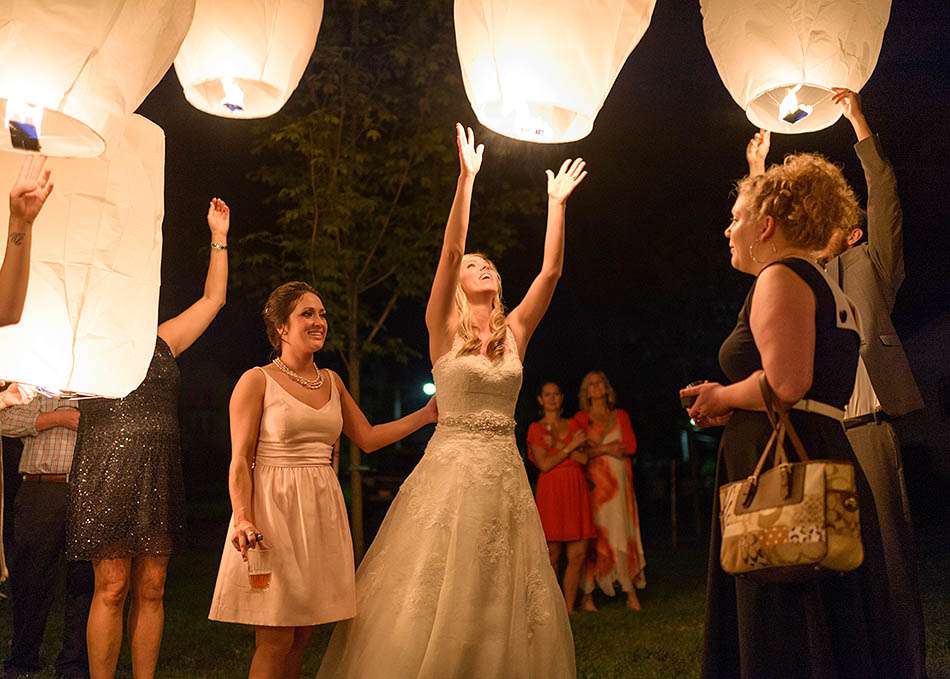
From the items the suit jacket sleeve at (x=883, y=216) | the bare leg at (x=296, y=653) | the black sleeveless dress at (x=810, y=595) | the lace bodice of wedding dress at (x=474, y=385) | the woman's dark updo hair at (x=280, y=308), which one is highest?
the suit jacket sleeve at (x=883, y=216)

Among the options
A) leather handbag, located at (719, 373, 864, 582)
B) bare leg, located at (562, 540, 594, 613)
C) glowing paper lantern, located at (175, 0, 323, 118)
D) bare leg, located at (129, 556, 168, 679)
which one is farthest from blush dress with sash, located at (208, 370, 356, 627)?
bare leg, located at (562, 540, 594, 613)

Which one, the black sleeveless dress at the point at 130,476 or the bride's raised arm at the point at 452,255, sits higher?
the bride's raised arm at the point at 452,255

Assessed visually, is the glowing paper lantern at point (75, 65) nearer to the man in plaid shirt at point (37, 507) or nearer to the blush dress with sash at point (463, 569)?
the blush dress with sash at point (463, 569)

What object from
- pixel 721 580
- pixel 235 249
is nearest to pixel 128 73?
pixel 721 580

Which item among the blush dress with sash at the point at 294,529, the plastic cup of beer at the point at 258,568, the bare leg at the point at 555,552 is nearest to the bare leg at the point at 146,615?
the blush dress with sash at the point at 294,529

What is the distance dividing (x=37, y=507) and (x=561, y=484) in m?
4.52

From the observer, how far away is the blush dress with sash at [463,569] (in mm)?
3791

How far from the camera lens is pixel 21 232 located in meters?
2.79

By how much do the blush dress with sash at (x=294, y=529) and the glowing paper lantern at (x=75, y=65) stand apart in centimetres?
177

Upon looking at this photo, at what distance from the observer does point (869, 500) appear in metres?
2.78

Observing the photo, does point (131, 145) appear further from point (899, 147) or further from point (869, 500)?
point (899, 147)

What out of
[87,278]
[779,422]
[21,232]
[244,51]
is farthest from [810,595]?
[244,51]

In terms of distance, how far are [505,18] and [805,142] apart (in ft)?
37.5

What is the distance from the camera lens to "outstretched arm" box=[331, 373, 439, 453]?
4.50 meters
